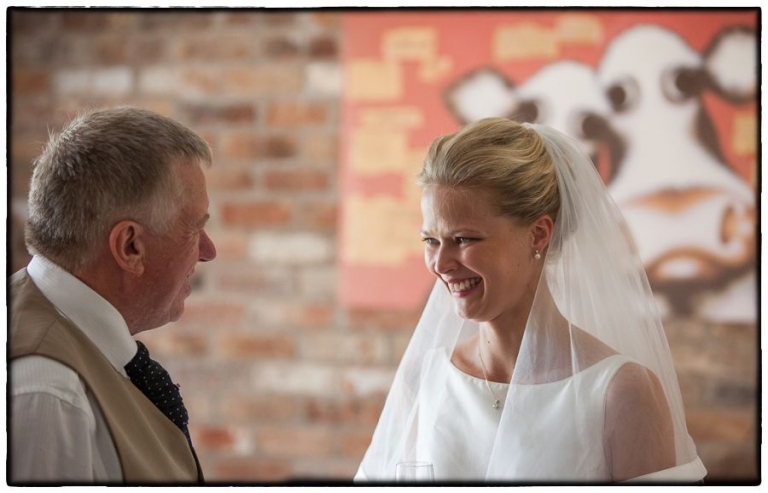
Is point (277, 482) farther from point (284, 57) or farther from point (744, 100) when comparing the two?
point (744, 100)

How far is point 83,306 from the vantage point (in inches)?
51.3

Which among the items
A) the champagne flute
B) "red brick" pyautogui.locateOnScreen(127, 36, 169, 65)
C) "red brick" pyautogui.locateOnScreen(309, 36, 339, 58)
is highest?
"red brick" pyautogui.locateOnScreen(127, 36, 169, 65)

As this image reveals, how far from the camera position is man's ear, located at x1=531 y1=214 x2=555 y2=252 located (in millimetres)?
1689

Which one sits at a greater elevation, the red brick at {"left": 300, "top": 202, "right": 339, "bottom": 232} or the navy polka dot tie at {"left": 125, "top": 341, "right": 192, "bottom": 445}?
the red brick at {"left": 300, "top": 202, "right": 339, "bottom": 232}

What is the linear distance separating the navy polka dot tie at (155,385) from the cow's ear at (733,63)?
1.92 meters

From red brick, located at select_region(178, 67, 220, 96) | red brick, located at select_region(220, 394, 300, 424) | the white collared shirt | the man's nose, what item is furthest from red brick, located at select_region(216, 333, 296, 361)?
the white collared shirt

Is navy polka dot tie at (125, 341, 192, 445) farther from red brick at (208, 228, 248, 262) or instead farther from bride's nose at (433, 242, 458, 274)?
red brick at (208, 228, 248, 262)

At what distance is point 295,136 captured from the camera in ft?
9.27

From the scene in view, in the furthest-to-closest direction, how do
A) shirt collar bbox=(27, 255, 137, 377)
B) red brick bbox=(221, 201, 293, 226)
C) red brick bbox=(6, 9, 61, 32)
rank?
1. red brick bbox=(6, 9, 61, 32)
2. red brick bbox=(221, 201, 293, 226)
3. shirt collar bbox=(27, 255, 137, 377)

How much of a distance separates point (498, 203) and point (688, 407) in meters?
1.34

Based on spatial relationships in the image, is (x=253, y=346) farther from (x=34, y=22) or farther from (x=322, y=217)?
(x=34, y=22)

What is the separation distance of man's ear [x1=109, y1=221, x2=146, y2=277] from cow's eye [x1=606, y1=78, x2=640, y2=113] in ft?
5.70

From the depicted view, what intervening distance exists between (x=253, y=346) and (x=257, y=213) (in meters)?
0.43

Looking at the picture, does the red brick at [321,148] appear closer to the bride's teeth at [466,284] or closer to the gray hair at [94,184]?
the bride's teeth at [466,284]
